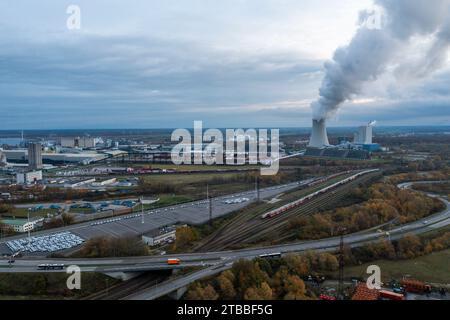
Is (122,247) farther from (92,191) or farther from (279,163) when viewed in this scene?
(279,163)

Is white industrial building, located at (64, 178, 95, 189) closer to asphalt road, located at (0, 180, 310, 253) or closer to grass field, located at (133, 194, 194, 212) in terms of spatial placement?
grass field, located at (133, 194, 194, 212)

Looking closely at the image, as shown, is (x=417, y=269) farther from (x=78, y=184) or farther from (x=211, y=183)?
(x=78, y=184)

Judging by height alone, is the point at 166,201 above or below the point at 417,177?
below

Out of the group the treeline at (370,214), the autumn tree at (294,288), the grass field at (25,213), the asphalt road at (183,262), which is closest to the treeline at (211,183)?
the grass field at (25,213)

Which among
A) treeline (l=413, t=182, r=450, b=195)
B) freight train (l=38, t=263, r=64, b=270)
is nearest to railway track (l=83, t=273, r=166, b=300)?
freight train (l=38, t=263, r=64, b=270)

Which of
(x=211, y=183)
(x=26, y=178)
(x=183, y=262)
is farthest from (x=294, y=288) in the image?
(x=26, y=178)
